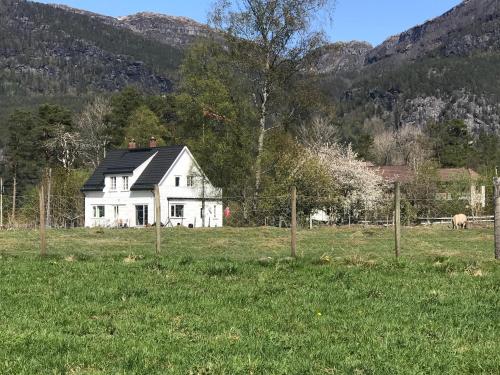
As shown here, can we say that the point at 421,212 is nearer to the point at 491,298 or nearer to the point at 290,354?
the point at 491,298

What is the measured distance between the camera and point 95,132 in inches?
2995

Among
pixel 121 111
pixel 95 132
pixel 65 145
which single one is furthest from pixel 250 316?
pixel 95 132

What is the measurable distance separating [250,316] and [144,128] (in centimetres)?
6188

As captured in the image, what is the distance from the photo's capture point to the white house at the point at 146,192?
5331 cm

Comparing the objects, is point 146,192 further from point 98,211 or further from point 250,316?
point 250,316

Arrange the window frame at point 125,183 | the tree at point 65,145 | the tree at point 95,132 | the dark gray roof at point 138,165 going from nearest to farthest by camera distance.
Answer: the dark gray roof at point 138,165, the window frame at point 125,183, the tree at point 65,145, the tree at point 95,132

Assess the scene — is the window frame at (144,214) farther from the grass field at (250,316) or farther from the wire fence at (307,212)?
the grass field at (250,316)

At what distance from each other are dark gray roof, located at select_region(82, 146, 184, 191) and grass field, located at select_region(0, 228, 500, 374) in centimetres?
4090

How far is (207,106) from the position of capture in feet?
145

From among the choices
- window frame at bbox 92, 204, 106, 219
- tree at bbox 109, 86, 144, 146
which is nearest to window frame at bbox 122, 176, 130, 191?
window frame at bbox 92, 204, 106, 219

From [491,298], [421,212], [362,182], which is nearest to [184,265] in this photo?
[491,298]

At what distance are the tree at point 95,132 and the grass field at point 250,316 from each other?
6193cm

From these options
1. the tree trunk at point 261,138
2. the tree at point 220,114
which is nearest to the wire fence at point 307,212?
the tree trunk at point 261,138

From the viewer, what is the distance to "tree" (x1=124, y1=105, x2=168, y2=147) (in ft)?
221
